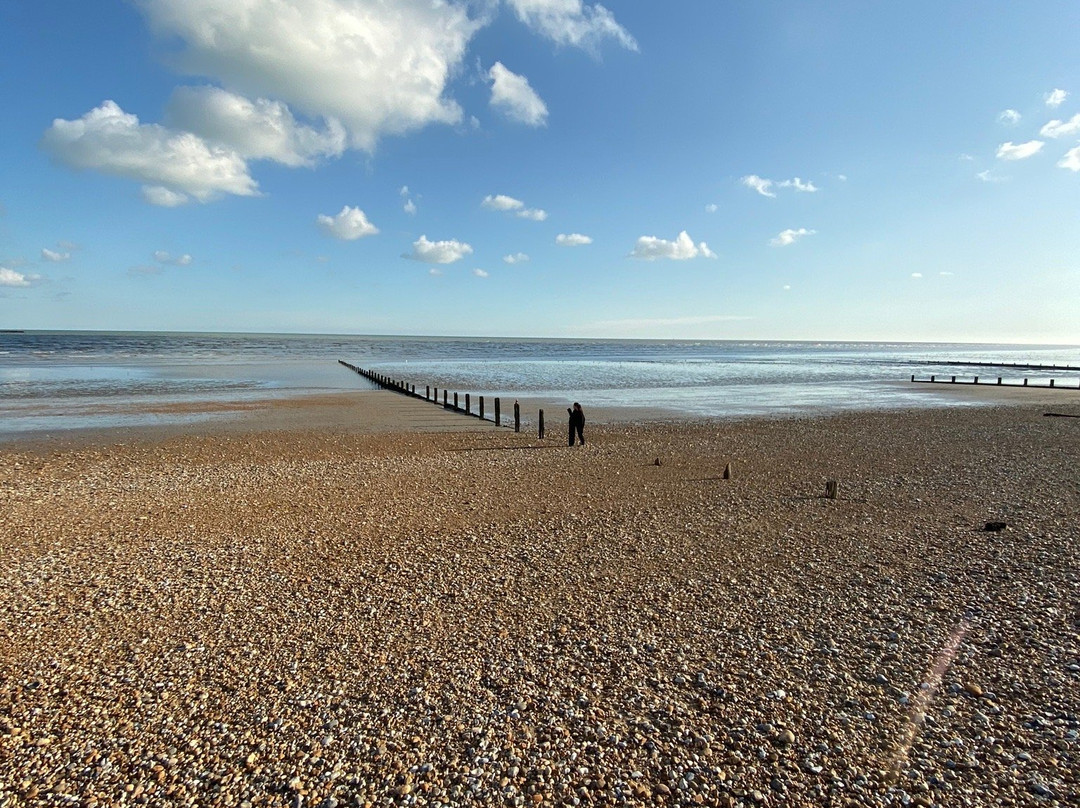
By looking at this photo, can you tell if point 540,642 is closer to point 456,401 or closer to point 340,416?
point 340,416

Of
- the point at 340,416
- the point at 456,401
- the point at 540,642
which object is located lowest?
the point at 540,642

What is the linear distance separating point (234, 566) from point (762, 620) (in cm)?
774

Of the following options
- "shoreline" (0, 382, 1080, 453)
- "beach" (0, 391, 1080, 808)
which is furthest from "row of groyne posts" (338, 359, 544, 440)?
"beach" (0, 391, 1080, 808)

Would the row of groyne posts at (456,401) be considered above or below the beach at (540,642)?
above

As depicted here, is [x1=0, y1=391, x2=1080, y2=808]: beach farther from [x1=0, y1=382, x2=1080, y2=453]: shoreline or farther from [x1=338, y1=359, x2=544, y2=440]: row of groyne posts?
[x1=338, y1=359, x2=544, y2=440]: row of groyne posts

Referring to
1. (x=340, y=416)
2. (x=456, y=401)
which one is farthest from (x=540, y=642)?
(x=456, y=401)

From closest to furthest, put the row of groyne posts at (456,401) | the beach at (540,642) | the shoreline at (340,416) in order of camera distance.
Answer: the beach at (540,642) → the shoreline at (340,416) → the row of groyne posts at (456,401)

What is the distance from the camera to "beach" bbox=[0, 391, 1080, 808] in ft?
15.5

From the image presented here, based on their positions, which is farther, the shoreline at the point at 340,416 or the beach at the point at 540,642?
the shoreline at the point at 340,416

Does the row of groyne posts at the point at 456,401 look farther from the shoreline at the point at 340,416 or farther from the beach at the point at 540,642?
the beach at the point at 540,642

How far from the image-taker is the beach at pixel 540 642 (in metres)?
4.73

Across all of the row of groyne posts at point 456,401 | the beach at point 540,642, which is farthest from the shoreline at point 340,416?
the beach at point 540,642

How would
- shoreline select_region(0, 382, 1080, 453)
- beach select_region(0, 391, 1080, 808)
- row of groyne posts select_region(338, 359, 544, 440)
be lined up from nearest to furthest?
beach select_region(0, 391, 1080, 808) < shoreline select_region(0, 382, 1080, 453) < row of groyne posts select_region(338, 359, 544, 440)

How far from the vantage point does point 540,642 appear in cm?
675
